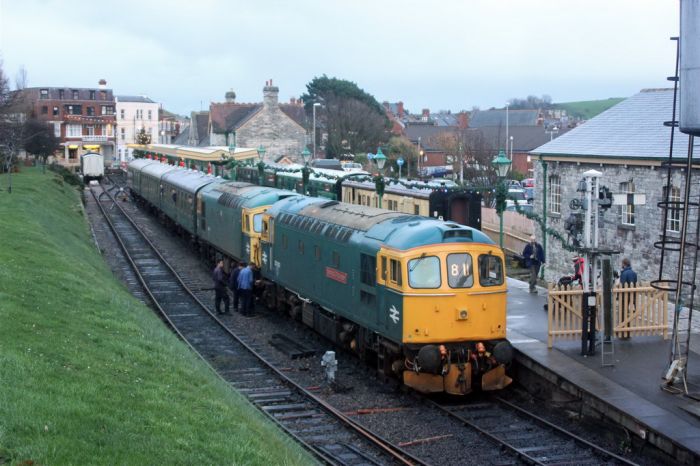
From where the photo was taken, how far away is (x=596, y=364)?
52.8 feet

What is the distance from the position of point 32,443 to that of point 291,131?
250 ft

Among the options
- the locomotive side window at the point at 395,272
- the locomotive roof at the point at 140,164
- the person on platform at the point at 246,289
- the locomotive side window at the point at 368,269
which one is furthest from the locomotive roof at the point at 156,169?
the locomotive side window at the point at 395,272

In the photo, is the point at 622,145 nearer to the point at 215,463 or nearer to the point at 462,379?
the point at 462,379

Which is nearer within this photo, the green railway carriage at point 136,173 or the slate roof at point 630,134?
the slate roof at point 630,134

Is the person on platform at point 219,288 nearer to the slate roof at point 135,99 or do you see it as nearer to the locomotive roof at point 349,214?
the locomotive roof at point 349,214

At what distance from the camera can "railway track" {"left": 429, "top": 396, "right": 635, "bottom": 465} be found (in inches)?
501

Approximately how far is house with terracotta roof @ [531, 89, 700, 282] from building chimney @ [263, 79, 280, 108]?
53.3m

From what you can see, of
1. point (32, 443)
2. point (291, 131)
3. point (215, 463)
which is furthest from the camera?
point (291, 131)

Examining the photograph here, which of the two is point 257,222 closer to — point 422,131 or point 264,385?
point 264,385

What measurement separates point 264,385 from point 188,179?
24.8 meters

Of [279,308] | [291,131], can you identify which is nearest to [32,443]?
[279,308]

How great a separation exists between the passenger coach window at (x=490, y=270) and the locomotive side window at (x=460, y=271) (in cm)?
22

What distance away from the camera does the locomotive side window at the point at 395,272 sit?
51.8 ft

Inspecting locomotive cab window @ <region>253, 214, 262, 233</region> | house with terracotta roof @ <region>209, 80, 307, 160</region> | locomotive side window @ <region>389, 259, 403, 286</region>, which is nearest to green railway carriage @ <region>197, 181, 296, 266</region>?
locomotive cab window @ <region>253, 214, 262, 233</region>
